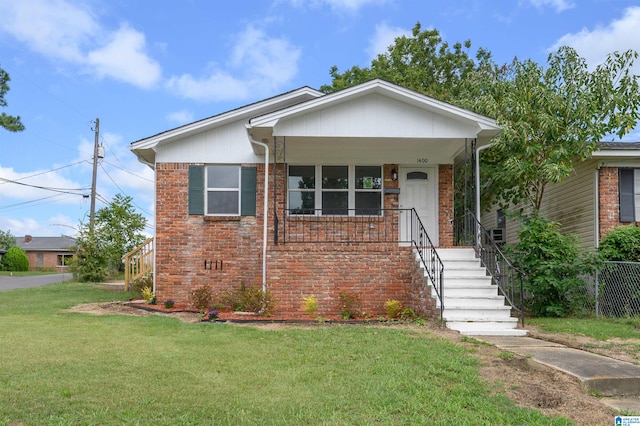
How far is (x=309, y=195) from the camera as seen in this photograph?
12.6 meters

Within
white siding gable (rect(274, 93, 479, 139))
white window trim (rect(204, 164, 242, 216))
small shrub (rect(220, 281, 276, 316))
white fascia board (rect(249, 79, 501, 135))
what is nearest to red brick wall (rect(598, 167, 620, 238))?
white fascia board (rect(249, 79, 501, 135))

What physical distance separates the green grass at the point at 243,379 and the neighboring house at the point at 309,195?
2.69m

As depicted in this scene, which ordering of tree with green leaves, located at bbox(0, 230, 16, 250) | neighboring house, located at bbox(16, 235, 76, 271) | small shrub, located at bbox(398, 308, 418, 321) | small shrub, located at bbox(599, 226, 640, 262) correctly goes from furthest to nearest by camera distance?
tree with green leaves, located at bbox(0, 230, 16, 250) → neighboring house, located at bbox(16, 235, 76, 271) → small shrub, located at bbox(599, 226, 640, 262) → small shrub, located at bbox(398, 308, 418, 321)

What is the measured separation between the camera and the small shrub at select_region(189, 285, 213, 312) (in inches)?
455

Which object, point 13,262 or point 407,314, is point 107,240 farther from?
point 13,262

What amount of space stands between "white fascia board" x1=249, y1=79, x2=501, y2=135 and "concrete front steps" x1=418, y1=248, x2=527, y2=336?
297cm

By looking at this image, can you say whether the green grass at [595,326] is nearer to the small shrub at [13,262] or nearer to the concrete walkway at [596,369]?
the concrete walkway at [596,369]

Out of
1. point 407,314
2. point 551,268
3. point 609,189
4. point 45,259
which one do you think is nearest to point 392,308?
point 407,314

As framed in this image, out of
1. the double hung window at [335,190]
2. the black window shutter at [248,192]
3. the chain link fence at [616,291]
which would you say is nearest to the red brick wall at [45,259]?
the black window shutter at [248,192]

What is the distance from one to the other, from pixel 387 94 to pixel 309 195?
10.4 ft

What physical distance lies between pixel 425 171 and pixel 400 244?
2.02m

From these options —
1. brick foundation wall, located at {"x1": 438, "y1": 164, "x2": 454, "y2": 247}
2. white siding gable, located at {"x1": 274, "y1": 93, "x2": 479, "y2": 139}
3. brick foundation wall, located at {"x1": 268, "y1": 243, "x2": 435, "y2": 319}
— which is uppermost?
white siding gable, located at {"x1": 274, "y1": 93, "x2": 479, "y2": 139}

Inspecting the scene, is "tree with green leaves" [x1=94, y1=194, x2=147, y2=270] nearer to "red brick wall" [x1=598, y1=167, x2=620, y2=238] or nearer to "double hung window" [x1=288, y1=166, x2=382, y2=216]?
"double hung window" [x1=288, y1=166, x2=382, y2=216]

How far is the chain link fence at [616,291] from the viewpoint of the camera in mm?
10867
